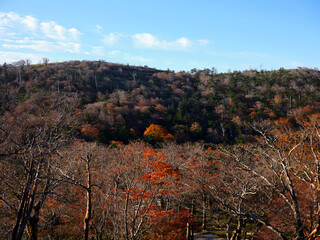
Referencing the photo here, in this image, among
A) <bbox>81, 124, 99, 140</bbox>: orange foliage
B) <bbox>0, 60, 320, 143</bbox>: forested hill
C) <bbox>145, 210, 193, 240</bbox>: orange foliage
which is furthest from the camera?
Result: <bbox>0, 60, 320, 143</bbox>: forested hill

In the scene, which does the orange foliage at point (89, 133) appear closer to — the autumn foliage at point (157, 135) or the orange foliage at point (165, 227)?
the autumn foliage at point (157, 135)

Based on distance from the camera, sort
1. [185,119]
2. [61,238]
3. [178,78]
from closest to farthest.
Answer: [61,238]
[185,119]
[178,78]

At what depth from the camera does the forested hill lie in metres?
48.6

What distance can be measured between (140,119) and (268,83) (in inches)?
2150

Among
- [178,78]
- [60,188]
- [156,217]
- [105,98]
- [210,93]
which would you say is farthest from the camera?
[178,78]

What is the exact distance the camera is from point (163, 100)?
71.4 meters

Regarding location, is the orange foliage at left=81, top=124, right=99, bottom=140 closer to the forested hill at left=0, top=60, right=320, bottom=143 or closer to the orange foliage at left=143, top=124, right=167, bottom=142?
the forested hill at left=0, top=60, right=320, bottom=143

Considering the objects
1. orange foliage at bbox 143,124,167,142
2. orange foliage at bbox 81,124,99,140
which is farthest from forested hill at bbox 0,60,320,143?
orange foliage at bbox 143,124,167,142

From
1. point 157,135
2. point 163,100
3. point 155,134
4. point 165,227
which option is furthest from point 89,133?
point 163,100

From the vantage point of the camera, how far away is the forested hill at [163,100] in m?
48.6

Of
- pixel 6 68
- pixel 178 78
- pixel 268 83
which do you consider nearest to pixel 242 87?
pixel 268 83

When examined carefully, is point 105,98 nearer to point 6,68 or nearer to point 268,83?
point 6,68

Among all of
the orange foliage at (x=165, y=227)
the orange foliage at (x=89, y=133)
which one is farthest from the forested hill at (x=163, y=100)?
the orange foliage at (x=165, y=227)

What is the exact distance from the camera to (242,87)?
81.3 meters
